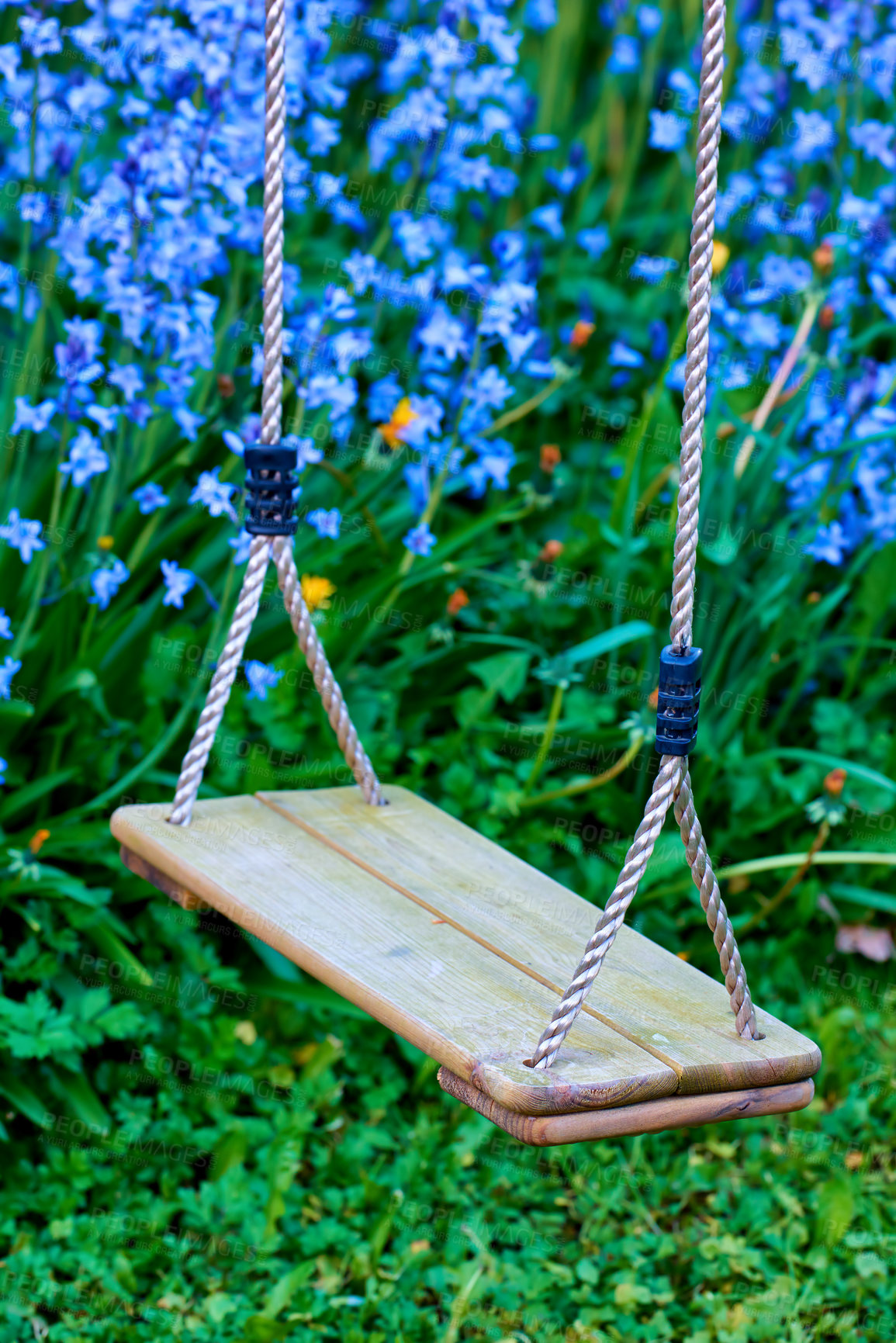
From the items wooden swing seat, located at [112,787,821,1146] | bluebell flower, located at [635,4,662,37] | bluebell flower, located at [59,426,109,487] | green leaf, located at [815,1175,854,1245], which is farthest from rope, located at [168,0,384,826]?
bluebell flower, located at [635,4,662,37]

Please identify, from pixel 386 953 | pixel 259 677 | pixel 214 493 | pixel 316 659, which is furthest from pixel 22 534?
pixel 386 953

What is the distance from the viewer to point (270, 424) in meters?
1.79

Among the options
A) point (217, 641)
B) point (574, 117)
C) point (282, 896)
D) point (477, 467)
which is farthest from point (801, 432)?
point (574, 117)

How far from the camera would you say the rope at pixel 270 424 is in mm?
1733

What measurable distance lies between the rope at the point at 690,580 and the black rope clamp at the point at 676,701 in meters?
0.01

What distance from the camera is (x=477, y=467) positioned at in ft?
8.80

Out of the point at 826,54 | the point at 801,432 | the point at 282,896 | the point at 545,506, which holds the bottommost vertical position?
the point at 282,896

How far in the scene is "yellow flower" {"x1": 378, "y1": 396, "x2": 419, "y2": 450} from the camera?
8.69ft

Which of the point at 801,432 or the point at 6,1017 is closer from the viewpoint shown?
the point at 6,1017

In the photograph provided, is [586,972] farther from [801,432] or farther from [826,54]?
[826,54]

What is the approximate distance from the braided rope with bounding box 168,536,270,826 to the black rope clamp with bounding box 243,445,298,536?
2cm

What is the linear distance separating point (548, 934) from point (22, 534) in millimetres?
1080

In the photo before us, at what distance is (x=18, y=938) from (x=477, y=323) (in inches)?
58.8

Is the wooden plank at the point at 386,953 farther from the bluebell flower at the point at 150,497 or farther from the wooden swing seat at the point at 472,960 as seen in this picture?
the bluebell flower at the point at 150,497
